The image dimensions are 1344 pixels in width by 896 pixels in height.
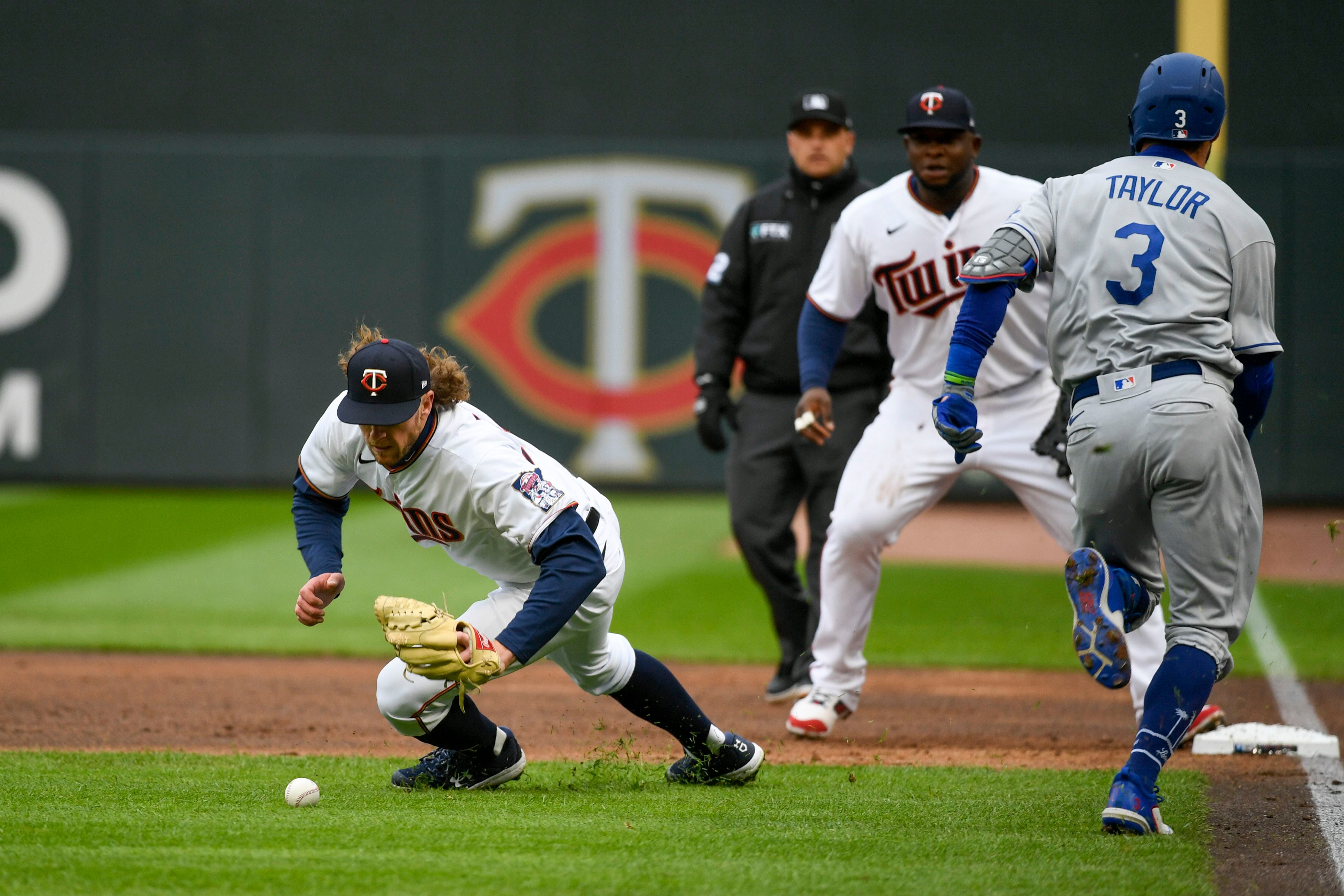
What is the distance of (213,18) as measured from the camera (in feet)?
43.5

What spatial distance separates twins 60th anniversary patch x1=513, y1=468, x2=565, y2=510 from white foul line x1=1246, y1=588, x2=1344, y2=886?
5.59ft

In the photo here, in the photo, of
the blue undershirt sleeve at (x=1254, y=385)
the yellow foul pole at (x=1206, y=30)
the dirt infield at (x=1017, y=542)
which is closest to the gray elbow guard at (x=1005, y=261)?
the blue undershirt sleeve at (x=1254, y=385)

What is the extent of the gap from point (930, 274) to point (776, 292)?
1.11 metres

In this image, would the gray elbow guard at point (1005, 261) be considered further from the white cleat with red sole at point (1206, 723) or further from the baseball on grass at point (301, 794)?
the baseball on grass at point (301, 794)

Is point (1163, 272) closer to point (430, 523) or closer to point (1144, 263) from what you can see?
point (1144, 263)

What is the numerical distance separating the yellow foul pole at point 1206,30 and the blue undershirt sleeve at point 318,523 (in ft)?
34.7

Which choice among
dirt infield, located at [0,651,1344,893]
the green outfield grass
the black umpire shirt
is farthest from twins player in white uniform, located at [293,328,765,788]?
the green outfield grass

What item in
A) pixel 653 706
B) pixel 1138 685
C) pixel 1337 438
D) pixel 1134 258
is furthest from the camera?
pixel 1337 438

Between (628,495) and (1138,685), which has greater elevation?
(1138,685)

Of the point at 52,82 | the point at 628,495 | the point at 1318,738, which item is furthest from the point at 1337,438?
the point at 52,82

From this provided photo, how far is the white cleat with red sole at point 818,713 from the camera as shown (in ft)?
15.8

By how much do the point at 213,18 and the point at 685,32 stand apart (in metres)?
4.22

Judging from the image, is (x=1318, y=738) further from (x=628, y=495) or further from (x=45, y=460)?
(x=45, y=460)

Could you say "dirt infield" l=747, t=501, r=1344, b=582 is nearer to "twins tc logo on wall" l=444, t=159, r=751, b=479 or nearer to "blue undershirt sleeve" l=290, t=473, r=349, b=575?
"twins tc logo on wall" l=444, t=159, r=751, b=479
